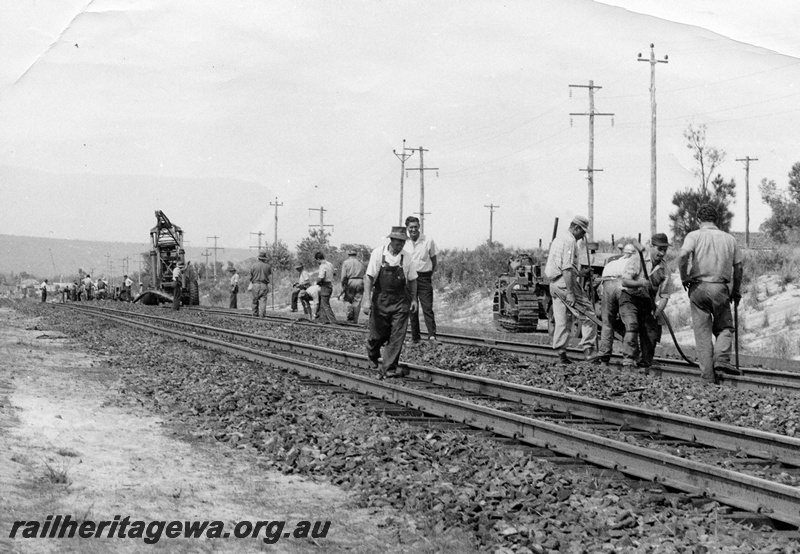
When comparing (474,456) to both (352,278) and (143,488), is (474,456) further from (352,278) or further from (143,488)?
(352,278)

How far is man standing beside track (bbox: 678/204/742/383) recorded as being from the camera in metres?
10.6

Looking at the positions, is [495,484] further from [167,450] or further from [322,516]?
[167,450]

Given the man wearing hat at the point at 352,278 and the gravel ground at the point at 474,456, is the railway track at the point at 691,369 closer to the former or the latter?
the gravel ground at the point at 474,456

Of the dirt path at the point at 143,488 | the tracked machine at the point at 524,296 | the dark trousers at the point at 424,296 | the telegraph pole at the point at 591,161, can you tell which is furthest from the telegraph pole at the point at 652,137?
the dirt path at the point at 143,488

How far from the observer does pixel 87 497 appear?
5.81 m

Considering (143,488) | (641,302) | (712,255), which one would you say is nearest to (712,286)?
(712,255)

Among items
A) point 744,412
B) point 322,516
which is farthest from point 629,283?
point 322,516

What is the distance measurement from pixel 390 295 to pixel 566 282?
263cm

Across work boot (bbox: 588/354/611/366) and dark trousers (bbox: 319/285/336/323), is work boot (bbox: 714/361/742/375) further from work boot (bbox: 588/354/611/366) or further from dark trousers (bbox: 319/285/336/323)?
dark trousers (bbox: 319/285/336/323)

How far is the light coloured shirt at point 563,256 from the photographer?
12672 mm

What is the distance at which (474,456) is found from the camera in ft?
23.1

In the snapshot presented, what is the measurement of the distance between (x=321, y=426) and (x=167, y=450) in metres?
1.38

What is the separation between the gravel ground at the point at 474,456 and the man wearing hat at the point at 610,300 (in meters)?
0.52

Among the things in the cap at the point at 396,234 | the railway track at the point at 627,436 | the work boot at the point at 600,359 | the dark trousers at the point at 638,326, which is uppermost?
the cap at the point at 396,234
